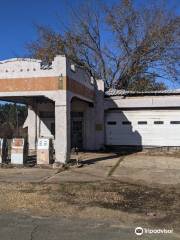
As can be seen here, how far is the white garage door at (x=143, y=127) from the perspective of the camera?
27734 millimetres

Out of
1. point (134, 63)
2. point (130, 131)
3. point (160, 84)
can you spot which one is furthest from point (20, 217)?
point (160, 84)

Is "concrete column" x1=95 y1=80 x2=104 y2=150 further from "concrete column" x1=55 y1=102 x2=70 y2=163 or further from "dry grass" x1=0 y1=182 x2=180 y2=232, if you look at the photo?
"dry grass" x1=0 y1=182 x2=180 y2=232

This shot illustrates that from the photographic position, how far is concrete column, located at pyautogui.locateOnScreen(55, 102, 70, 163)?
19.8m

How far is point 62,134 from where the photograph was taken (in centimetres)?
1992

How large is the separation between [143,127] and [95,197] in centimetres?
1682

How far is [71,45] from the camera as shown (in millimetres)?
38719

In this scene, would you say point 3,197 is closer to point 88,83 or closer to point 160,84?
point 88,83

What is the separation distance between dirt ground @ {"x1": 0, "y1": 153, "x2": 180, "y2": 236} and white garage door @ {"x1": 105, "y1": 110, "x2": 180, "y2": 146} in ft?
35.4

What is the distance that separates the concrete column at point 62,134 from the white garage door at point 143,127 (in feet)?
29.6

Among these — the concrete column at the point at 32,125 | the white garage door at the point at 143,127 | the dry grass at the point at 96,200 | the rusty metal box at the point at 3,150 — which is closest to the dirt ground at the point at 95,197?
the dry grass at the point at 96,200

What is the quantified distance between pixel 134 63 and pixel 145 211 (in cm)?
2918

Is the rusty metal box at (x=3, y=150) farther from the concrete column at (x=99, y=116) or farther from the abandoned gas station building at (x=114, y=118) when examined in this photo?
the concrete column at (x=99, y=116)

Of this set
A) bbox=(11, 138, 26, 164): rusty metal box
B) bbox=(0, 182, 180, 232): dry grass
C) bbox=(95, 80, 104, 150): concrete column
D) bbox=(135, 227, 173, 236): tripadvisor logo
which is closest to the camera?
bbox=(135, 227, 173, 236): tripadvisor logo

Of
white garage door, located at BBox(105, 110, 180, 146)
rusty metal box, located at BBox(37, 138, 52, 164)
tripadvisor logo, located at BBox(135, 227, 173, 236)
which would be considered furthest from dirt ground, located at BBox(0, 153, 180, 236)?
white garage door, located at BBox(105, 110, 180, 146)
